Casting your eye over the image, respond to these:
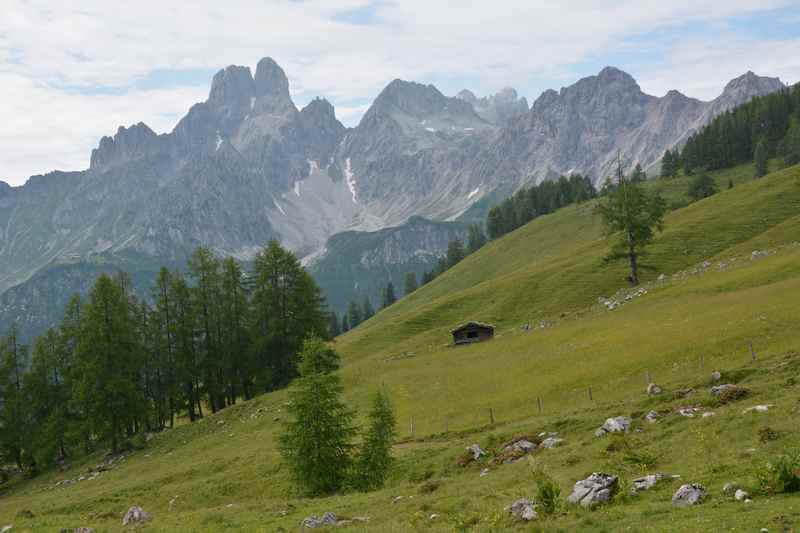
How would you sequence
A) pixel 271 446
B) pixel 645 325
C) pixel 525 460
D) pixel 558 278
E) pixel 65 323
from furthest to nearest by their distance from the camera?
pixel 558 278
pixel 65 323
pixel 645 325
pixel 271 446
pixel 525 460

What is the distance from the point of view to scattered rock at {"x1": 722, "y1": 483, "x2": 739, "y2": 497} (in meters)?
18.3

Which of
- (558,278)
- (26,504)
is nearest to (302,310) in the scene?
(26,504)

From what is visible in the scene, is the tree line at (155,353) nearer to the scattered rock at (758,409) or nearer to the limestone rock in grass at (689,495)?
the scattered rock at (758,409)

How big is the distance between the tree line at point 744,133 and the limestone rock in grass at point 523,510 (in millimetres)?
169941

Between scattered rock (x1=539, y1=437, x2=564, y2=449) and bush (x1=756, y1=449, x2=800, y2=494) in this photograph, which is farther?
scattered rock (x1=539, y1=437, x2=564, y2=449)

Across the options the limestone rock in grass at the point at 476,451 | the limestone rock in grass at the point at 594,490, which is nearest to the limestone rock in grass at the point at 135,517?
the limestone rock in grass at the point at 476,451

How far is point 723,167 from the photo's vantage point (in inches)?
7156

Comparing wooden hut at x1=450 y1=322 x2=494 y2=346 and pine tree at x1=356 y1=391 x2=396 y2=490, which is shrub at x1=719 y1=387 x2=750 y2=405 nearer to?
pine tree at x1=356 y1=391 x2=396 y2=490

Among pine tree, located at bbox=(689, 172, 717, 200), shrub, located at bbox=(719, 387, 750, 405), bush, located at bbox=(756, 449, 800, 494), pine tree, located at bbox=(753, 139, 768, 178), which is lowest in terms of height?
shrub, located at bbox=(719, 387, 750, 405)

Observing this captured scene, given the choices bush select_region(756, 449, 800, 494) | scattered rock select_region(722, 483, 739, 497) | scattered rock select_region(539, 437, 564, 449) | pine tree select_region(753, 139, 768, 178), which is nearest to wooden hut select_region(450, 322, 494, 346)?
scattered rock select_region(539, 437, 564, 449)

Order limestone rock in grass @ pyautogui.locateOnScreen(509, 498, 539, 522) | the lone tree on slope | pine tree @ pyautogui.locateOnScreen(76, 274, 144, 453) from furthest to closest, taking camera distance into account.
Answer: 1. the lone tree on slope
2. pine tree @ pyautogui.locateOnScreen(76, 274, 144, 453)
3. limestone rock in grass @ pyautogui.locateOnScreen(509, 498, 539, 522)

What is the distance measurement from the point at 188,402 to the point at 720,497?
63.2 m

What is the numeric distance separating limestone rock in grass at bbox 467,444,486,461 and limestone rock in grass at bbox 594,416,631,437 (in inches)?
218

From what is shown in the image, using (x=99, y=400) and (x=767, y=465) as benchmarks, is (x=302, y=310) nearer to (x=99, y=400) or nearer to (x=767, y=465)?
(x=99, y=400)
